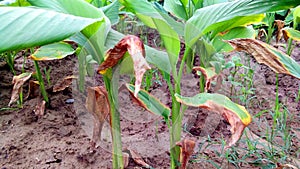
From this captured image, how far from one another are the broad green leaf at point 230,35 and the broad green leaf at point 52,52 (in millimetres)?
603

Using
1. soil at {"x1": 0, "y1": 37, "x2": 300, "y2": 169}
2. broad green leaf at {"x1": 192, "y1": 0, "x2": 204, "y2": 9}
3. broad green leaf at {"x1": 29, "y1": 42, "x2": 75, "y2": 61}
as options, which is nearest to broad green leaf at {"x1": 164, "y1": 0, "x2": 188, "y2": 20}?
broad green leaf at {"x1": 192, "y1": 0, "x2": 204, "y2": 9}

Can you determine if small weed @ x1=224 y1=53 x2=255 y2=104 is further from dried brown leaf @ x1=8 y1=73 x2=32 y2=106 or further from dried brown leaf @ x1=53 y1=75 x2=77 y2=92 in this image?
dried brown leaf @ x1=8 y1=73 x2=32 y2=106

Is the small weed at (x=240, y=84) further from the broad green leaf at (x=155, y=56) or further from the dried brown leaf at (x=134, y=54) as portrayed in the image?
the dried brown leaf at (x=134, y=54)

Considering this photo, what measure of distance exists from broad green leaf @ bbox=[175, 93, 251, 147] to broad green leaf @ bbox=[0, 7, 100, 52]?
1.07ft

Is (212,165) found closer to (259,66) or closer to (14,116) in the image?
(14,116)

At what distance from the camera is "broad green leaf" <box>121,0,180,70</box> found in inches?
34.6

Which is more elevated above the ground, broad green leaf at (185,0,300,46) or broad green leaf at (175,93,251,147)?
broad green leaf at (185,0,300,46)

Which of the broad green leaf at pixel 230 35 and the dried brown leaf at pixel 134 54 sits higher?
the dried brown leaf at pixel 134 54

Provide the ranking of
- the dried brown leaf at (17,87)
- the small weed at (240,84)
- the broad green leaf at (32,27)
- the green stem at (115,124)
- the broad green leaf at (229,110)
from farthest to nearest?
the small weed at (240,84)
the dried brown leaf at (17,87)
the green stem at (115,124)
the broad green leaf at (229,110)
the broad green leaf at (32,27)

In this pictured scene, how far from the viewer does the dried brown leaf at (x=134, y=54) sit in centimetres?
65

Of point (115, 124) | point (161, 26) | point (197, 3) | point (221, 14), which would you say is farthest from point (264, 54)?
point (197, 3)

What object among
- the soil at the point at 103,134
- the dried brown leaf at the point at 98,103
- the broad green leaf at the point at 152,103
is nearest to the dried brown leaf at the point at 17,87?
the soil at the point at 103,134

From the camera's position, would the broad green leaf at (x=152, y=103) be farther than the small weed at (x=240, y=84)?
No

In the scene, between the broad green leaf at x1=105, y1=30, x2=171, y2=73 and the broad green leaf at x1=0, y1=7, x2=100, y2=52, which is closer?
the broad green leaf at x1=0, y1=7, x2=100, y2=52
